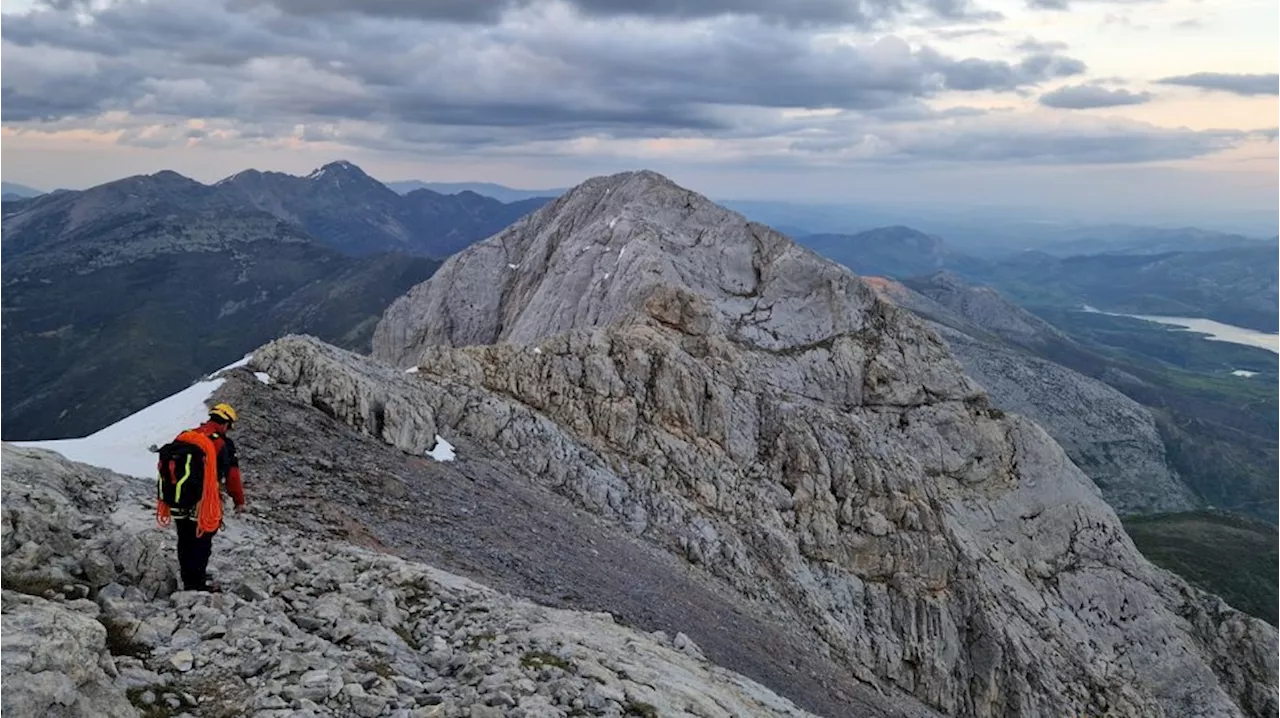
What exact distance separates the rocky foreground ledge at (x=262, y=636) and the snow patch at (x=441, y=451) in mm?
15473

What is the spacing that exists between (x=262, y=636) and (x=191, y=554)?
264 centimetres

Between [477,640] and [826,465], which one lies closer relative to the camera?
[477,640]

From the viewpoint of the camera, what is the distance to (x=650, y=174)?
3359 inches

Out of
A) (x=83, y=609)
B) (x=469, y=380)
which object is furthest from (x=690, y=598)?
(x=83, y=609)

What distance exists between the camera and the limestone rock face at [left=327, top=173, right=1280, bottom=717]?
4366 centimetres

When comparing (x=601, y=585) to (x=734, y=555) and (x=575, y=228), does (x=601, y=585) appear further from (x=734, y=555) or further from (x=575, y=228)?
(x=575, y=228)

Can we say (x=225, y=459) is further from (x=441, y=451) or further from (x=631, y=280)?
(x=631, y=280)

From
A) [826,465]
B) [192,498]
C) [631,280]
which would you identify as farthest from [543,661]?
[631,280]

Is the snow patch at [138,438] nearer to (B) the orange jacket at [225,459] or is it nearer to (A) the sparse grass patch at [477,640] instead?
(B) the orange jacket at [225,459]

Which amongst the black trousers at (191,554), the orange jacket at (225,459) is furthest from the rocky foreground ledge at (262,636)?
the orange jacket at (225,459)

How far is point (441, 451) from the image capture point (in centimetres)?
3769

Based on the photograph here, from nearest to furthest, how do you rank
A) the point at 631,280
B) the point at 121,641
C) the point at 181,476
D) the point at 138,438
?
the point at 121,641
the point at 181,476
the point at 138,438
the point at 631,280

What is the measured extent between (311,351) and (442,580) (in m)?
19.3

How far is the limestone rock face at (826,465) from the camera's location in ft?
143
